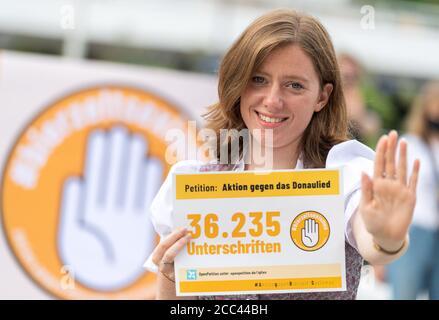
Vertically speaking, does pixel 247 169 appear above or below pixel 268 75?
below

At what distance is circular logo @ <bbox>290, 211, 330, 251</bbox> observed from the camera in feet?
5.47

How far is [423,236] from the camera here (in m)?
4.19

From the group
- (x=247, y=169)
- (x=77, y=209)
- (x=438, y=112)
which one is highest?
(x=438, y=112)

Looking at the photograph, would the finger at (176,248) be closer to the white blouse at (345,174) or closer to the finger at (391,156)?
the white blouse at (345,174)

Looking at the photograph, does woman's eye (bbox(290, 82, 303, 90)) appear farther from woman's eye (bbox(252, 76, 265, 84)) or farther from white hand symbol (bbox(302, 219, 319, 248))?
white hand symbol (bbox(302, 219, 319, 248))

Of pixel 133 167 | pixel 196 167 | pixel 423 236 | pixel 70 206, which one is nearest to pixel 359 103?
pixel 423 236

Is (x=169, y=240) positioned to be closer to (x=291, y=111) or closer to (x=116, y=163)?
(x=291, y=111)

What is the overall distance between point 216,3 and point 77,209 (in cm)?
119

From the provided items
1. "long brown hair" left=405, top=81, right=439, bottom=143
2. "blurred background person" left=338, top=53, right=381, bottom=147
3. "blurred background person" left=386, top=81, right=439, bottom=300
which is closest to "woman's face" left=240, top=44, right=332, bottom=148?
"blurred background person" left=338, top=53, right=381, bottom=147

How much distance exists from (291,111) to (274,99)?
0.05 meters

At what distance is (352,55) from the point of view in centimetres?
414

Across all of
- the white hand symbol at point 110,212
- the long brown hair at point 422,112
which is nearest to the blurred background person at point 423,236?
the long brown hair at point 422,112
